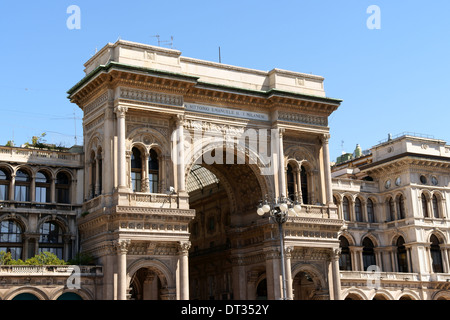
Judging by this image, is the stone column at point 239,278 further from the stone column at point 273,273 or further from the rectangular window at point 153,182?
the rectangular window at point 153,182

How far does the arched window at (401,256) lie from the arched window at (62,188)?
2958 cm

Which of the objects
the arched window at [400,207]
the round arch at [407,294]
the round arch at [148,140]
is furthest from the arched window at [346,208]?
the round arch at [148,140]

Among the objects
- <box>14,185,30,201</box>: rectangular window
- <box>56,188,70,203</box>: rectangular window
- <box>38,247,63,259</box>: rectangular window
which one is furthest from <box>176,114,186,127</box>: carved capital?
<box>38,247,63,259</box>: rectangular window

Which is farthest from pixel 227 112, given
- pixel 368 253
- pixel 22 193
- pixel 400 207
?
pixel 400 207

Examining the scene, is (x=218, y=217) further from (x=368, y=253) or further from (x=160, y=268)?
(x=160, y=268)

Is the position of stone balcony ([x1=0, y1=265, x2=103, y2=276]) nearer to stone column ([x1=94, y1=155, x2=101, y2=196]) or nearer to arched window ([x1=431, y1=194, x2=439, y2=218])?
stone column ([x1=94, y1=155, x2=101, y2=196])

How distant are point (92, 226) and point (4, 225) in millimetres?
5853

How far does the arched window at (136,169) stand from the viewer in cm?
4469

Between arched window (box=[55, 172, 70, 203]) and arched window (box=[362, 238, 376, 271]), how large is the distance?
26802mm

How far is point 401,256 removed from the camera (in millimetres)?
59938

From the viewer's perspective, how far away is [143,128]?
44688 mm
